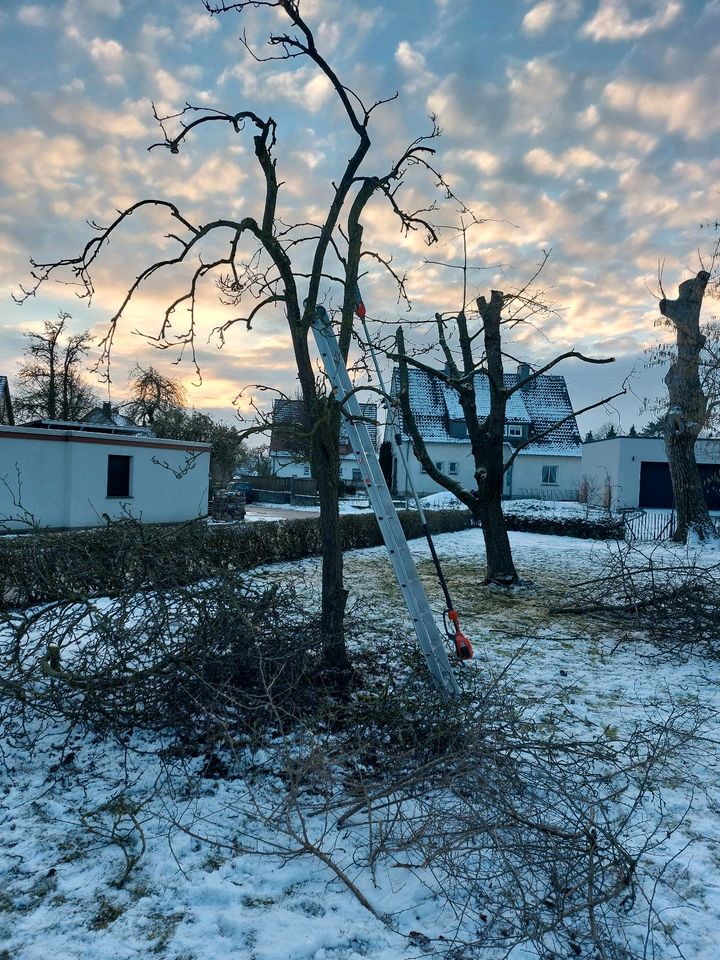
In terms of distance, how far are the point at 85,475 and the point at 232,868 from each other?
634 inches

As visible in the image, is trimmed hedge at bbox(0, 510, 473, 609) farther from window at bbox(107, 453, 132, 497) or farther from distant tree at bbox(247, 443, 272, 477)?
window at bbox(107, 453, 132, 497)

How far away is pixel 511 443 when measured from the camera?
3150 centimetres

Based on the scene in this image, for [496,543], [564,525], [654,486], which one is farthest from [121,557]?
[654,486]

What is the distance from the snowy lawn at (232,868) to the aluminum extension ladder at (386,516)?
0.83 metres

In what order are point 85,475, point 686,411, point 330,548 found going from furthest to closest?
point 85,475
point 686,411
point 330,548

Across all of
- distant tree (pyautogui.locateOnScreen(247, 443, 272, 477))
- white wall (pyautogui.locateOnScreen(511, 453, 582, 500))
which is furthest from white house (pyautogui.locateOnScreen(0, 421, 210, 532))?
white wall (pyautogui.locateOnScreen(511, 453, 582, 500))

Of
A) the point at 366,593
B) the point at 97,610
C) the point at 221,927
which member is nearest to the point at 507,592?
the point at 366,593

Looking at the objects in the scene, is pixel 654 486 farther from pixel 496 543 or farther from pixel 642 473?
pixel 496 543

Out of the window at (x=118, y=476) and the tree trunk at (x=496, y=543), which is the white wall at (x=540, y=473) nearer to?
the window at (x=118, y=476)

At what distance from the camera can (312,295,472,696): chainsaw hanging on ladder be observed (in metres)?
4.18

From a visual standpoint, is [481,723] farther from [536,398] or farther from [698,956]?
[536,398]

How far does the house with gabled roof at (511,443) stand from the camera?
31.4m

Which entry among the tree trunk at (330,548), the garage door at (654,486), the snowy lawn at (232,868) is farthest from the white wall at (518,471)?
the snowy lawn at (232,868)

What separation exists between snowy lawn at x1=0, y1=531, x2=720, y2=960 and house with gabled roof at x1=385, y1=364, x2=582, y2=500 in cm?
2719
